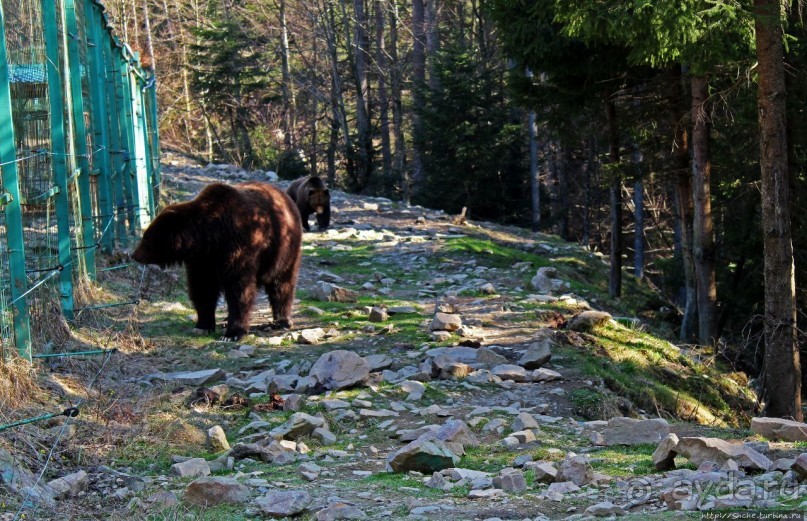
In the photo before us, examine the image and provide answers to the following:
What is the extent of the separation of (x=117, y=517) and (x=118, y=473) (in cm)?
105

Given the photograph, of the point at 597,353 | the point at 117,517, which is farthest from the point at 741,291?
the point at 117,517

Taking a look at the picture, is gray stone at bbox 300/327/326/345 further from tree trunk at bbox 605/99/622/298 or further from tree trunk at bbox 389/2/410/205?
tree trunk at bbox 389/2/410/205

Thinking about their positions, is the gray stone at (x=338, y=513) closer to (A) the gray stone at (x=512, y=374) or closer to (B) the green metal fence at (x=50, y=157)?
(B) the green metal fence at (x=50, y=157)

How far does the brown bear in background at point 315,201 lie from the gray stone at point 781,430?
1406cm

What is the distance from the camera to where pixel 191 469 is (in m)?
5.69

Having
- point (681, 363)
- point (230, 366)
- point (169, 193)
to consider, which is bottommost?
point (681, 363)

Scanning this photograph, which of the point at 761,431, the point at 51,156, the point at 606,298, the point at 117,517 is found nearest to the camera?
the point at 117,517

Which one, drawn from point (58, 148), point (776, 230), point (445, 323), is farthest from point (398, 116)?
point (58, 148)

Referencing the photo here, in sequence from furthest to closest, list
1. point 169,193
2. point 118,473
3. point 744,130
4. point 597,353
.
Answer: point 169,193, point 744,130, point 597,353, point 118,473

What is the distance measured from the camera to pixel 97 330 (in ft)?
31.2

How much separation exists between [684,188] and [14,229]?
11.4 meters

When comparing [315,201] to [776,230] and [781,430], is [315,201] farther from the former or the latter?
[781,430]

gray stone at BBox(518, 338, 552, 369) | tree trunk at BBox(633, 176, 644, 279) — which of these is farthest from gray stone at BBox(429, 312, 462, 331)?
tree trunk at BBox(633, 176, 644, 279)

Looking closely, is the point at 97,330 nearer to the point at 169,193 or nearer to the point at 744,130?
the point at 744,130
